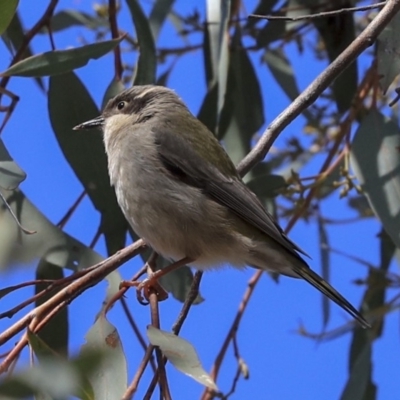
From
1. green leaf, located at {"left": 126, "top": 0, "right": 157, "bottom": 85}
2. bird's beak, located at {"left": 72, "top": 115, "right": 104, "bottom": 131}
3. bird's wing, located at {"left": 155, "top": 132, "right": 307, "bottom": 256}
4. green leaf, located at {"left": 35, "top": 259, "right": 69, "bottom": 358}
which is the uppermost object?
green leaf, located at {"left": 126, "top": 0, "right": 157, "bottom": 85}

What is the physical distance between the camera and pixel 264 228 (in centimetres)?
305

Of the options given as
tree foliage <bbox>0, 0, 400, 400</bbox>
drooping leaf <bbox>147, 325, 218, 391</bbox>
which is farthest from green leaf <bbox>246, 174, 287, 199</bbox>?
drooping leaf <bbox>147, 325, 218, 391</bbox>

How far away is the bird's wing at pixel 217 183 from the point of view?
121 inches

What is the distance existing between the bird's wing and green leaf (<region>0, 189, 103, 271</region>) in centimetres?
44

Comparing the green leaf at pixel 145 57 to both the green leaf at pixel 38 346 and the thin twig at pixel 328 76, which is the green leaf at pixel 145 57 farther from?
the green leaf at pixel 38 346

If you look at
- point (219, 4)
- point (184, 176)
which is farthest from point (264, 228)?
point (219, 4)

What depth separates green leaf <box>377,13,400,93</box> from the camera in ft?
10.6

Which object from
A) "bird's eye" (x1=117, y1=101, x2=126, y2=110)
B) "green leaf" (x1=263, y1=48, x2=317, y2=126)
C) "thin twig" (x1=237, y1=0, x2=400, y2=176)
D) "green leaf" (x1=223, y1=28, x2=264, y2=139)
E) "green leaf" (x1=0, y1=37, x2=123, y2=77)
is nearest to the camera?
"thin twig" (x1=237, y1=0, x2=400, y2=176)

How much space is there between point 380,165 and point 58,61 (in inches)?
51.7

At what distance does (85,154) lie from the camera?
11.8ft

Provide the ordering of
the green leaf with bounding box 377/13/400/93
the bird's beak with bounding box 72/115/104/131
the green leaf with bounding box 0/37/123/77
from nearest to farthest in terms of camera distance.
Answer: the green leaf with bounding box 0/37/123/77 < the green leaf with bounding box 377/13/400/93 < the bird's beak with bounding box 72/115/104/131

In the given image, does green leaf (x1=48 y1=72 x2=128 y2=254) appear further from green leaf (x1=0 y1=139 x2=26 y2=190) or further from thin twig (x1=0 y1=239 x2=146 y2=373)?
thin twig (x1=0 y1=239 x2=146 y2=373)

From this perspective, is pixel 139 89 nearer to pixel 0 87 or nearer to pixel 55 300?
pixel 0 87

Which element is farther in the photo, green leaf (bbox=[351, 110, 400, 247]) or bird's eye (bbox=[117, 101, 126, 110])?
bird's eye (bbox=[117, 101, 126, 110])
